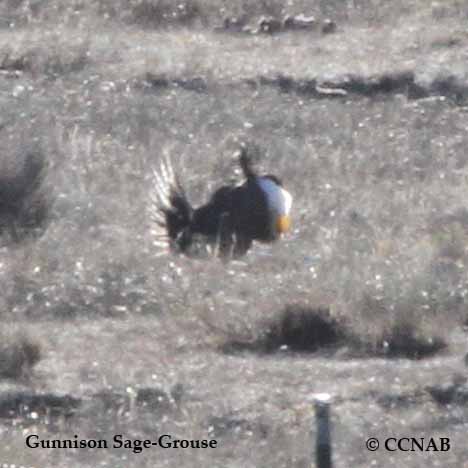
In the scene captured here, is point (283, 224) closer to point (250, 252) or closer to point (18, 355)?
point (250, 252)

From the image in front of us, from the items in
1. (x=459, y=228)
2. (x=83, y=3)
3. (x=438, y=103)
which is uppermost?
(x=83, y=3)

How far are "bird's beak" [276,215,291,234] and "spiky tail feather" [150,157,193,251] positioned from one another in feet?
1.67

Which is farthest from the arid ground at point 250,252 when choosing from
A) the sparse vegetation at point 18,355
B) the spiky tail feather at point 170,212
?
the spiky tail feather at point 170,212

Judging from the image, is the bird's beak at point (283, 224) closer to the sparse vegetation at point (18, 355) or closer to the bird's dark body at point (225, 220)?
the bird's dark body at point (225, 220)

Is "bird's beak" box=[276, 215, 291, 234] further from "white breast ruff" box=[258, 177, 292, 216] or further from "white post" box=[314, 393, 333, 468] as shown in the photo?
"white post" box=[314, 393, 333, 468]

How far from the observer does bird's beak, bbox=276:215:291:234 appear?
12000 mm

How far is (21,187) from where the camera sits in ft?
42.0

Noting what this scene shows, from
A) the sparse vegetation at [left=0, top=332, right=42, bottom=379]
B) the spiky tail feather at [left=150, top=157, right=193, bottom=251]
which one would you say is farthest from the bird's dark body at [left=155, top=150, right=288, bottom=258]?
the sparse vegetation at [left=0, top=332, right=42, bottom=379]

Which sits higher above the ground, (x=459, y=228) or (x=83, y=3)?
(x=83, y=3)

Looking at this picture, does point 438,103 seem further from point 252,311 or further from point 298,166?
point 252,311

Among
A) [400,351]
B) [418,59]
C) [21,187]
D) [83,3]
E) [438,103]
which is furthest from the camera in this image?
[83,3]

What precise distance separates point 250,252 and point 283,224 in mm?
560

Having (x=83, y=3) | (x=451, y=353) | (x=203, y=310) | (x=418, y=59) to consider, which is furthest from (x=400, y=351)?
(x=83, y=3)

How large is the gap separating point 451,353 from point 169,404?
1.50m
